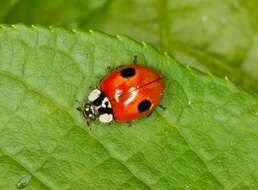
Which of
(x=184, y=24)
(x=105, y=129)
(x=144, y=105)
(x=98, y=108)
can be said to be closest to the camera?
(x=105, y=129)

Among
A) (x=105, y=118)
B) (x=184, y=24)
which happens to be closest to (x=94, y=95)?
(x=105, y=118)

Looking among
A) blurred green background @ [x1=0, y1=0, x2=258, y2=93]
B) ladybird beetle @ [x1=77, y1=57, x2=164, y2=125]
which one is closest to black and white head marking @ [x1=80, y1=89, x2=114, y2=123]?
ladybird beetle @ [x1=77, y1=57, x2=164, y2=125]

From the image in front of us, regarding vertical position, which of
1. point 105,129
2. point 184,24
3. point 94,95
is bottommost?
point 105,129

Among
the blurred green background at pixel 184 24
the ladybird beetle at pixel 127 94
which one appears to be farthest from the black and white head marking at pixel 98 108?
the blurred green background at pixel 184 24

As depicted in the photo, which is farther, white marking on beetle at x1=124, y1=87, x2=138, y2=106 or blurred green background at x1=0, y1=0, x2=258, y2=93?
blurred green background at x1=0, y1=0, x2=258, y2=93

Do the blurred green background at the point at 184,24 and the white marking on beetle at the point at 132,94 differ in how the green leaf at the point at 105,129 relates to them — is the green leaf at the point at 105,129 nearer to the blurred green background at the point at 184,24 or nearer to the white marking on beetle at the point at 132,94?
the white marking on beetle at the point at 132,94

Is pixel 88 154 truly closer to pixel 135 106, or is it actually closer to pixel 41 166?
pixel 41 166

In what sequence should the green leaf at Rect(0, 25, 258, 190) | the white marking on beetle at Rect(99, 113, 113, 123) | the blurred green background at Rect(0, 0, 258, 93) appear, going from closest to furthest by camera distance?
the green leaf at Rect(0, 25, 258, 190)
the white marking on beetle at Rect(99, 113, 113, 123)
the blurred green background at Rect(0, 0, 258, 93)

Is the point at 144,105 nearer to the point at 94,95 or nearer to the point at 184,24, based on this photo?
the point at 94,95

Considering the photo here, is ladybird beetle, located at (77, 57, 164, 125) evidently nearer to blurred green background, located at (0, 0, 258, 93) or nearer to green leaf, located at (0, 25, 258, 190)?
green leaf, located at (0, 25, 258, 190)
